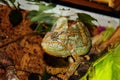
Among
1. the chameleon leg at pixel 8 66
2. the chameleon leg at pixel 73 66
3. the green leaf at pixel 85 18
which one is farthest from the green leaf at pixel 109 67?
the chameleon leg at pixel 8 66

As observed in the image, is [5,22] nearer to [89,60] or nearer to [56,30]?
[56,30]

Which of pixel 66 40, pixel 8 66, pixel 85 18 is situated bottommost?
pixel 8 66

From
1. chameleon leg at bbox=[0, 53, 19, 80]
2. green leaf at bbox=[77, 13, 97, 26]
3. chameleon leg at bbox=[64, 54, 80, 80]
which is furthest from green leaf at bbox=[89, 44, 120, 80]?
chameleon leg at bbox=[0, 53, 19, 80]

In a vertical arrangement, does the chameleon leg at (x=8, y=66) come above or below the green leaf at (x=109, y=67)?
below

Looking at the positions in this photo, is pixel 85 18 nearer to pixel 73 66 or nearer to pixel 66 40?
pixel 66 40

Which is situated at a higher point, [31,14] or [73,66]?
[31,14]

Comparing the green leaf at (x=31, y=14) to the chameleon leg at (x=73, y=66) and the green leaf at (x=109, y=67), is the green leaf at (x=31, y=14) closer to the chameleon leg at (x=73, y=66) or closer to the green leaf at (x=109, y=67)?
the chameleon leg at (x=73, y=66)

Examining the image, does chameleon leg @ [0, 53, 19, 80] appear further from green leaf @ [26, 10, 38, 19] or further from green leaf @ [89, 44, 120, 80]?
green leaf @ [89, 44, 120, 80]

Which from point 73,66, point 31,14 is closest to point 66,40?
point 73,66

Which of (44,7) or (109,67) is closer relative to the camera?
(109,67)

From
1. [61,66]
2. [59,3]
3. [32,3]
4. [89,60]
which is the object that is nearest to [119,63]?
[89,60]
